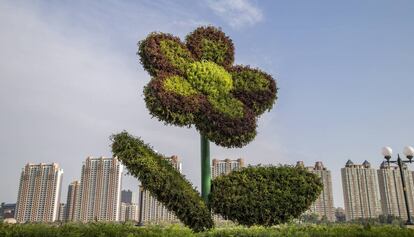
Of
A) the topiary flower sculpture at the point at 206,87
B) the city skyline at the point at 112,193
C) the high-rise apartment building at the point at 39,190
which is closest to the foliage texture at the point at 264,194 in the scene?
the topiary flower sculpture at the point at 206,87

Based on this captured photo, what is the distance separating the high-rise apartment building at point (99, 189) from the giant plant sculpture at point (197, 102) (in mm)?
79405

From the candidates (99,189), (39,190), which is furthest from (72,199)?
(99,189)

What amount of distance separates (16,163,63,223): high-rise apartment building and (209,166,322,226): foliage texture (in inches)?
3747

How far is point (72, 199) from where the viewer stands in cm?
9462

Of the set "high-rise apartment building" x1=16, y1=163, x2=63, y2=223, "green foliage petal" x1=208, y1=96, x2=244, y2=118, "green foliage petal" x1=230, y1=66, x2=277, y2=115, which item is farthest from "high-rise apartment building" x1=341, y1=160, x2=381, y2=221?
"green foliage petal" x1=208, y1=96, x2=244, y2=118

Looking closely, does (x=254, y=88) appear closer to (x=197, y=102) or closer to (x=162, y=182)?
(x=197, y=102)

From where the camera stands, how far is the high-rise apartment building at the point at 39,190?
94.1 metres

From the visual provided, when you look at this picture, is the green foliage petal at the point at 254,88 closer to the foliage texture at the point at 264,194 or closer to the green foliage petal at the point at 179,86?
the green foliage petal at the point at 179,86

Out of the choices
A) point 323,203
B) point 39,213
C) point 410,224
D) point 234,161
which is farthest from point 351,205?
point 410,224

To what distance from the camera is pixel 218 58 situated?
8.87m

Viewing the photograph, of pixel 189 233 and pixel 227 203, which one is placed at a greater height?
pixel 227 203

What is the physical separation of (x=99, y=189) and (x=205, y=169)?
84881 millimetres

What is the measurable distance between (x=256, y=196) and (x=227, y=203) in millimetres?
594

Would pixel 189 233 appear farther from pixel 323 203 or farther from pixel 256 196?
pixel 323 203
